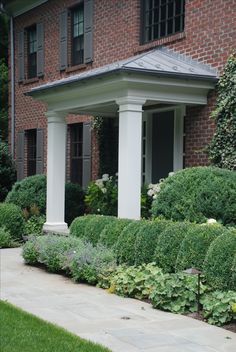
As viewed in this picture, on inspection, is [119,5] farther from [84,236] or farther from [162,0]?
[84,236]

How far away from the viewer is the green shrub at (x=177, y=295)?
657 cm

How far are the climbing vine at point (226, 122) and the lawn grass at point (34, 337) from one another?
5386 millimetres

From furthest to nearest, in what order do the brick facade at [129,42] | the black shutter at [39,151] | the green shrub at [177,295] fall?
the black shutter at [39,151]
the brick facade at [129,42]
the green shrub at [177,295]

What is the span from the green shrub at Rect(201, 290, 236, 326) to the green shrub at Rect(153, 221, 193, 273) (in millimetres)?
1282

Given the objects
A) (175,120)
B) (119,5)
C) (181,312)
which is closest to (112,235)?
(181,312)

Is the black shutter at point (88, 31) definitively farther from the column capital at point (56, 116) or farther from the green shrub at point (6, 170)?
the green shrub at point (6, 170)

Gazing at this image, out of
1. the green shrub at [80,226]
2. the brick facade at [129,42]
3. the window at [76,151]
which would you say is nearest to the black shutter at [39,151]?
the brick facade at [129,42]

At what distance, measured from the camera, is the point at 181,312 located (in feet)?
21.3

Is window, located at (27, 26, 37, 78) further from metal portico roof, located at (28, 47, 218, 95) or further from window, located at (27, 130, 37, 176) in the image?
metal portico roof, located at (28, 47, 218, 95)

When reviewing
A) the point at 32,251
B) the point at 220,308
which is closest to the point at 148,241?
the point at 220,308

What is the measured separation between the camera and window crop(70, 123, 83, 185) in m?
15.8

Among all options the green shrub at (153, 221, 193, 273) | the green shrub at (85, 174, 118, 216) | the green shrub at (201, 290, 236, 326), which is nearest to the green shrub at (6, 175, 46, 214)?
the green shrub at (85, 174, 118, 216)

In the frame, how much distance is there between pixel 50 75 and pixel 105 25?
292 centimetres

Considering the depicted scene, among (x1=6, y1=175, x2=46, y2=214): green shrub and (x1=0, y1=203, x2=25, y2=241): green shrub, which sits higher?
(x1=6, y1=175, x2=46, y2=214): green shrub
